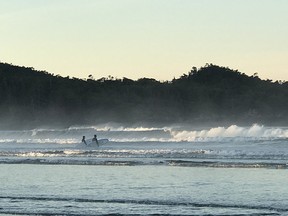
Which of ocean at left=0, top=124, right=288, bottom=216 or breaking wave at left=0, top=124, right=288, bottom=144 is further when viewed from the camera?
breaking wave at left=0, top=124, right=288, bottom=144

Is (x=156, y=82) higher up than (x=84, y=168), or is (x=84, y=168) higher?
(x=156, y=82)

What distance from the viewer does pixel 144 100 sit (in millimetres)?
152000

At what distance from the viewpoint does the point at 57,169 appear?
95.4ft

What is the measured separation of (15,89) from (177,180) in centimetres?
14803

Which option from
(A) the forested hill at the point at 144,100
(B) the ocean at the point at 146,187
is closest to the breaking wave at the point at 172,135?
(B) the ocean at the point at 146,187

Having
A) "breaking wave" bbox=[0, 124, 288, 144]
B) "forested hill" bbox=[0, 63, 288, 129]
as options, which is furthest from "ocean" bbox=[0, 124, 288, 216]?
"forested hill" bbox=[0, 63, 288, 129]

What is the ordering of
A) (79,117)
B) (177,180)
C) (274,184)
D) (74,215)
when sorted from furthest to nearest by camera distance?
1. (79,117)
2. (177,180)
3. (274,184)
4. (74,215)

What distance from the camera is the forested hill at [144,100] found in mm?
132125

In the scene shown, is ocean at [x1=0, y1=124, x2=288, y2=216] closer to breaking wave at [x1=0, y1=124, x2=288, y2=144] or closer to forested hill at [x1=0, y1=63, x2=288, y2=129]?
breaking wave at [x1=0, y1=124, x2=288, y2=144]

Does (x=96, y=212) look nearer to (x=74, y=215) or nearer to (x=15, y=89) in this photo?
(x=74, y=215)

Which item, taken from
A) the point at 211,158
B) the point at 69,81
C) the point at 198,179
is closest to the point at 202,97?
the point at 69,81

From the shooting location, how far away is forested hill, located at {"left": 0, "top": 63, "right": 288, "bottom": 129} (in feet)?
433

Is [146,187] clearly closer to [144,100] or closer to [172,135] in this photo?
[172,135]

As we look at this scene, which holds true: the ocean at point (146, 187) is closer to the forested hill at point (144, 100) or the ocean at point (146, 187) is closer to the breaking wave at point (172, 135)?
the breaking wave at point (172, 135)
